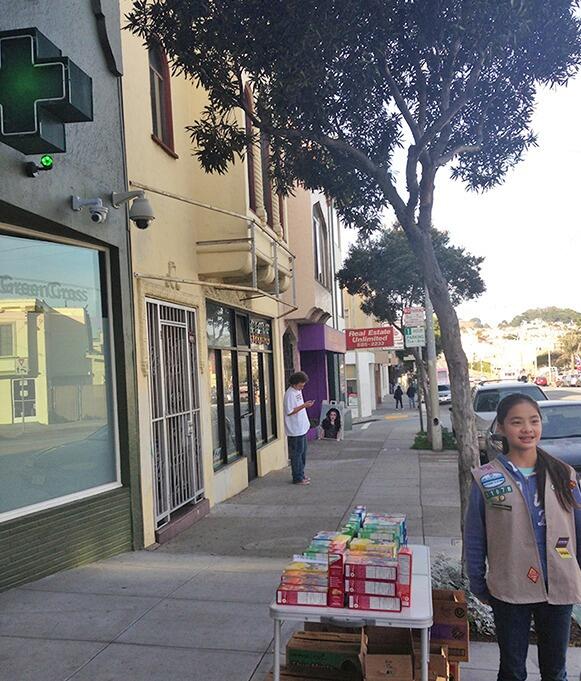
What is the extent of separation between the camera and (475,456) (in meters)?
4.91

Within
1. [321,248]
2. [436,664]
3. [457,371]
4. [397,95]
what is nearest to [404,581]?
[436,664]

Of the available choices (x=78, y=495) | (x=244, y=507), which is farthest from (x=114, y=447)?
(x=244, y=507)

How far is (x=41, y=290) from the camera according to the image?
5781mm

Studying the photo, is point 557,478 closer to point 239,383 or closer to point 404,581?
point 404,581

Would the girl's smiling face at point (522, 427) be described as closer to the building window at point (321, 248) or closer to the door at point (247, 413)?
the door at point (247, 413)

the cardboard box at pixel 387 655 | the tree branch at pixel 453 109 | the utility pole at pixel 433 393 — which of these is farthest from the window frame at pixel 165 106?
the utility pole at pixel 433 393

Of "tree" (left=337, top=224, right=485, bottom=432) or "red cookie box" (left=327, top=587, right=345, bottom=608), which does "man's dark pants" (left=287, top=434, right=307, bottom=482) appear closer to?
"red cookie box" (left=327, top=587, right=345, bottom=608)

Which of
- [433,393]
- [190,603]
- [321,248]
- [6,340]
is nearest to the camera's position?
[190,603]

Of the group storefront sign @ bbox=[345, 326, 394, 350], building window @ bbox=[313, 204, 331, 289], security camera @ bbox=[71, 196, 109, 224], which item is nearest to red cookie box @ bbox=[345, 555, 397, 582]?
security camera @ bbox=[71, 196, 109, 224]

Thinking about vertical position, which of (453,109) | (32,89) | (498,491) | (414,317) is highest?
(453,109)

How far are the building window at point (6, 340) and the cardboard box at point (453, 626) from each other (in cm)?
385

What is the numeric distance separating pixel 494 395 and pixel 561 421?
4286mm

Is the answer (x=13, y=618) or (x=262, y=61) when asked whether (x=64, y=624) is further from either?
(x=262, y=61)

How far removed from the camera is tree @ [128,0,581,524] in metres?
5.21
